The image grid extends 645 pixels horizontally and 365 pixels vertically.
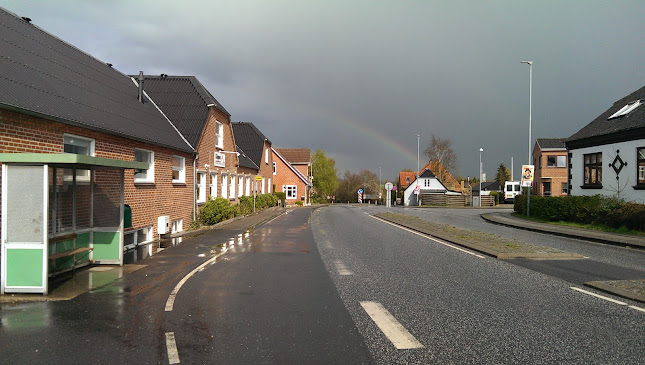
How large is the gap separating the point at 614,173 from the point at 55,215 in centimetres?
2603

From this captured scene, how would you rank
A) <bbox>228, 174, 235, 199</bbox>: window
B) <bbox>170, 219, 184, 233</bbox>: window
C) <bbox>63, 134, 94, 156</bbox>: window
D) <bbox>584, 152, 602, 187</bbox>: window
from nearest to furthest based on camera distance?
<bbox>63, 134, 94, 156</bbox>: window, <bbox>170, 219, 184, 233</bbox>: window, <bbox>584, 152, 602, 187</bbox>: window, <bbox>228, 174, 235, 199</bbox>: window

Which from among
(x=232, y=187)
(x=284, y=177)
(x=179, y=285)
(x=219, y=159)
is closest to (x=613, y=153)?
(x=219, y=159)

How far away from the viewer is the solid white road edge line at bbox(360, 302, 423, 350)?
211 inches

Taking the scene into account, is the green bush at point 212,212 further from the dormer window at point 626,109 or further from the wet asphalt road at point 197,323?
the dormer window at point 626,109

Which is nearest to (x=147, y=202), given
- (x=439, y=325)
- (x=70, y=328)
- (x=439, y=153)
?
(x=70, y=328)

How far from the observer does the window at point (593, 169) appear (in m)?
27.0

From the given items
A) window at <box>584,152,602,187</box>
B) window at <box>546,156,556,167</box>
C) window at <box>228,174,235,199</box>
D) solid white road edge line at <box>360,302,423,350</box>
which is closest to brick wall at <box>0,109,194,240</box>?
solid white road edge line at <box>360,302,423,350</box>

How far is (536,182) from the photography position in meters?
62.7

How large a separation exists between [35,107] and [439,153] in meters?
79.4

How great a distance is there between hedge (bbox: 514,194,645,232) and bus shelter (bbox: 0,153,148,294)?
65.1 feet

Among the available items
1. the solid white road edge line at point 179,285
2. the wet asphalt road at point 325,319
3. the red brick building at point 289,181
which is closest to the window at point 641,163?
the wet asphalt road at point 325,319

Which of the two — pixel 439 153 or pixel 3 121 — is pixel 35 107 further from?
pixel 439 153

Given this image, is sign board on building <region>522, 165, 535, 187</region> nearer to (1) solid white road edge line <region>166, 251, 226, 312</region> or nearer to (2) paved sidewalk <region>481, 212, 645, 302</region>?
(2) paved sidewalk <region>481, 212, 645, 302</region>

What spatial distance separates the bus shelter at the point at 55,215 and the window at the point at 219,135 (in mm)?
14673
